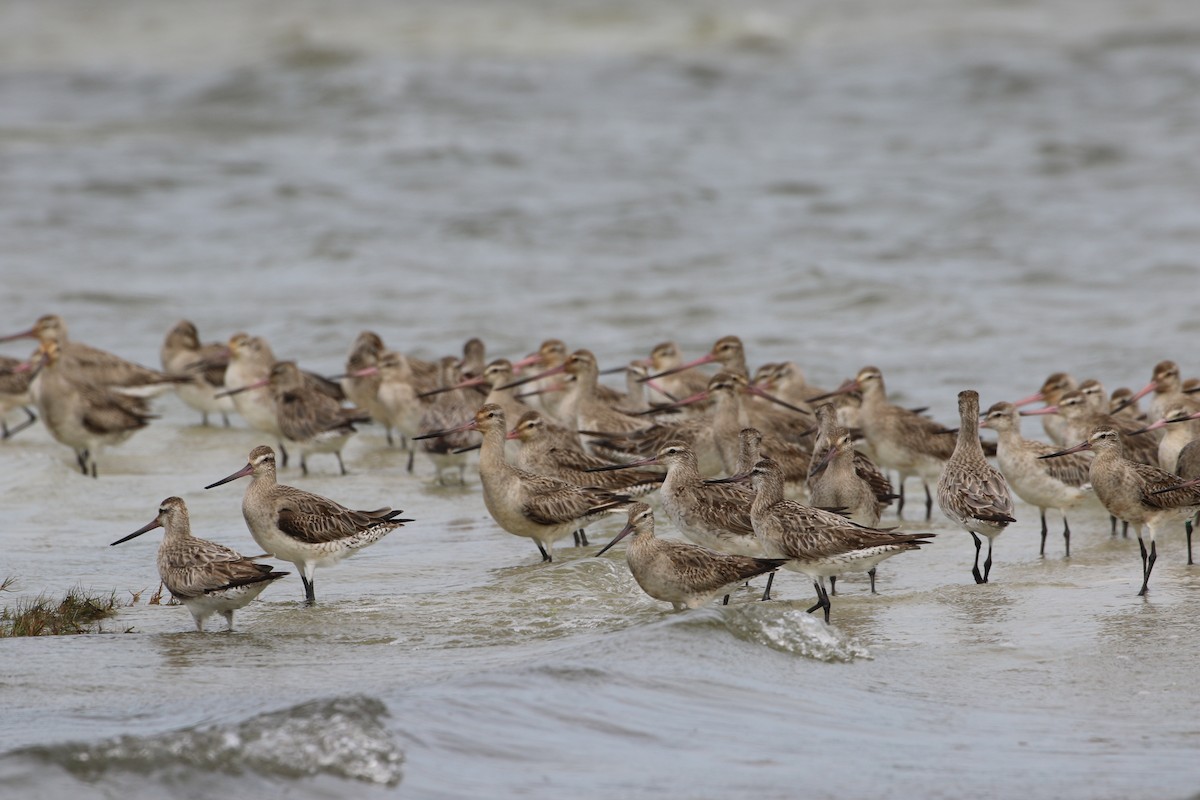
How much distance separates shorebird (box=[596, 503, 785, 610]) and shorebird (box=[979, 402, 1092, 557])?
2592 millimetres

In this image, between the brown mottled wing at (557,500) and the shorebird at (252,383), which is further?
the shorebird at (252,383)

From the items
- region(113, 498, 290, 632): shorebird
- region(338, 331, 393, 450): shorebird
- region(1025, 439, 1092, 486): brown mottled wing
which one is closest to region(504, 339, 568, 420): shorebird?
region(338, 331, 393, 450): shorebird

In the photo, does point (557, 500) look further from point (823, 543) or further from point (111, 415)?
point (111, 415)

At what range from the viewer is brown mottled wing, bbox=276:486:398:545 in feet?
28.2

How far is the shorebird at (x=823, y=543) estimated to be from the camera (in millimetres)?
8047

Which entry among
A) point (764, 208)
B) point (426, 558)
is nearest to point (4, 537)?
point (426, 558)

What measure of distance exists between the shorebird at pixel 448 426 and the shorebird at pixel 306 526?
205 centimetres

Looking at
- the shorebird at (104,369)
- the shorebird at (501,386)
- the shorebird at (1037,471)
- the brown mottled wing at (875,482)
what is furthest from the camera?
the shorebird at (104,369)

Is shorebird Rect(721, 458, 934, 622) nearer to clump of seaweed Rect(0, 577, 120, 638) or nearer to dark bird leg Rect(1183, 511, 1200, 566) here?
dark bird leg Rect(1183, 511, 1200, 566)

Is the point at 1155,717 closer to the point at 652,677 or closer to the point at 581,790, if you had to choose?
the point at 652,677

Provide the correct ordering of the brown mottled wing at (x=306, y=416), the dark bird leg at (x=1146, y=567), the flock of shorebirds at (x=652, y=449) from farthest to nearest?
the brown mottled wing at (x=306, y=416) → the dark bird leg at (x=1146, y=567) → the flock of shorebirds at (x=652, y=449)

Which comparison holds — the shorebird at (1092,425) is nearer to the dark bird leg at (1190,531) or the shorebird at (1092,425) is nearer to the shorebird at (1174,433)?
the shorebird at (1174,433)

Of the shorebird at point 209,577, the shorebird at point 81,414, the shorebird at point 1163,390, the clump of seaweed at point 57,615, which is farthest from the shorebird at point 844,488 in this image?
the shorebird at point 81,414

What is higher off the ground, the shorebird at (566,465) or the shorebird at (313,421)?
the shorebird at (313,421)
